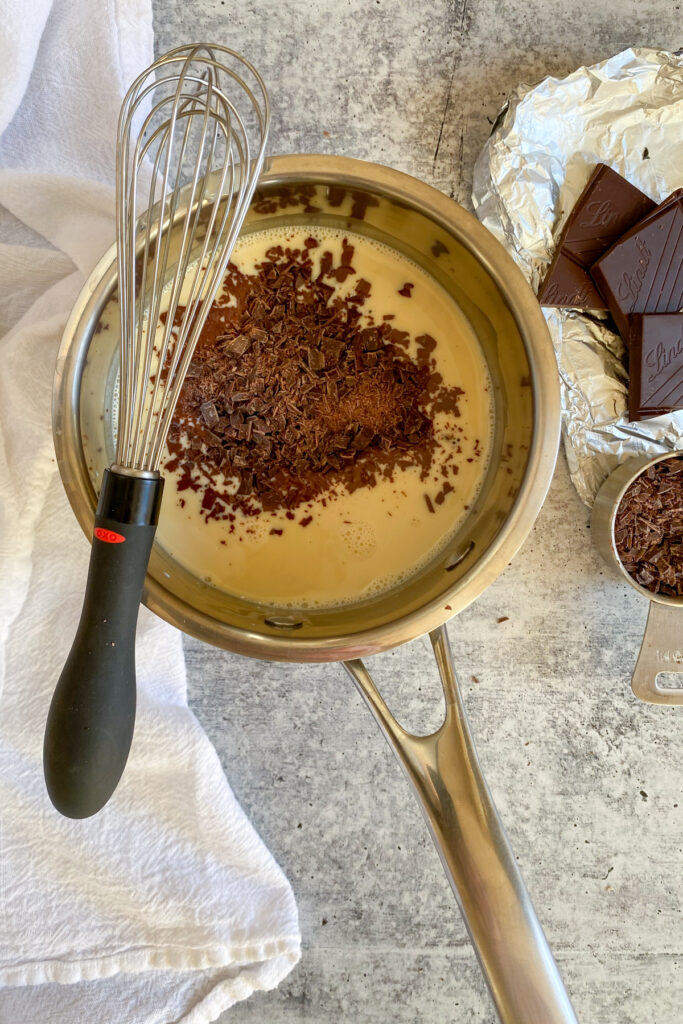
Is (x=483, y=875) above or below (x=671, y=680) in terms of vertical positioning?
below

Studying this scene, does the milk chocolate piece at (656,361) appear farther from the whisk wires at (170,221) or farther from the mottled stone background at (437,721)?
the whisk wires at (170,221)

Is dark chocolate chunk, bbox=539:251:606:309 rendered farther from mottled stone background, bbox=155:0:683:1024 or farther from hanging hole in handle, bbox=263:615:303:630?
hanging hole in handle, bbox=263:615:303:630

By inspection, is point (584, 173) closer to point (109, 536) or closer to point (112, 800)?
point (109, 536)

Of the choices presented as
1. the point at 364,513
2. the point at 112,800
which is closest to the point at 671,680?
the point at 364,513

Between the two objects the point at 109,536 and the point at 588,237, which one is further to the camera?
the point at 588,237

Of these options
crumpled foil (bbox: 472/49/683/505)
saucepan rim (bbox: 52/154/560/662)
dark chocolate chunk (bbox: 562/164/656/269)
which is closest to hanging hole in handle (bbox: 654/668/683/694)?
crumpled foil (bbox: 472/49/683/505)

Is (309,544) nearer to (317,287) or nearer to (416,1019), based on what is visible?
(317,287)
